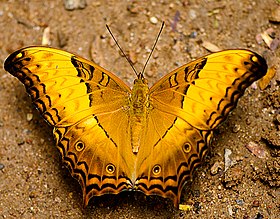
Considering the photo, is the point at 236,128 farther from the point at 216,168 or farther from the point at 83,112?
the point at 83,112

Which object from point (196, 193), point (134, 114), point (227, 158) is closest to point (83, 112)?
point (134, 114)

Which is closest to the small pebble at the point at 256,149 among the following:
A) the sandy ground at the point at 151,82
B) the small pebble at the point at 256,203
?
the sandy ground at the point at 151,82

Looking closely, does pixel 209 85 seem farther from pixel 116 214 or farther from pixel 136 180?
pixel 116 214

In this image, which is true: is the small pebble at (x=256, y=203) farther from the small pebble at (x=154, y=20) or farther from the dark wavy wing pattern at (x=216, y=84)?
the small pebble at (x=154, y=20)

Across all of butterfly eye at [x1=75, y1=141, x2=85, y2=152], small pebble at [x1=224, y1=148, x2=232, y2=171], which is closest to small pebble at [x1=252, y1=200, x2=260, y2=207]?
small pebble at [x1=224, y1=148, x2=232, y2=171]

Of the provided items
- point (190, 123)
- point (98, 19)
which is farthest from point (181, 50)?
point (190, 123)

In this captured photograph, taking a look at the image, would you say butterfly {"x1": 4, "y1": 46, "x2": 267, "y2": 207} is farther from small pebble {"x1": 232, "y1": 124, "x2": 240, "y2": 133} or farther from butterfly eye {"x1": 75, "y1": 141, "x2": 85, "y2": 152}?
small pebble {"x1": 232, "y1": 124, "x2": 240, "y2": 133}
